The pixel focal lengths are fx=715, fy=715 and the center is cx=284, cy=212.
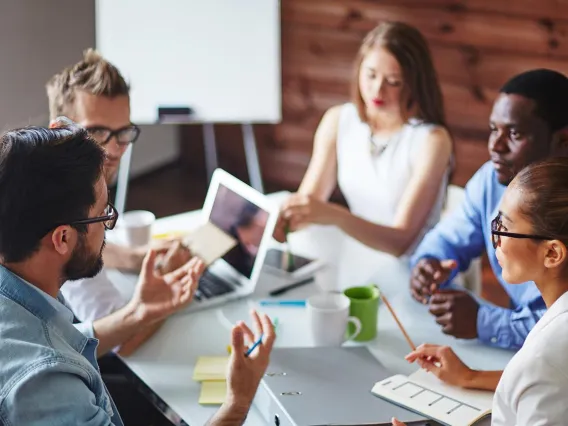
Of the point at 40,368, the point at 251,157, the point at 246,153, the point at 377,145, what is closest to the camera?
the point at 40,368

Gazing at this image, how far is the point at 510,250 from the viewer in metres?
1.17

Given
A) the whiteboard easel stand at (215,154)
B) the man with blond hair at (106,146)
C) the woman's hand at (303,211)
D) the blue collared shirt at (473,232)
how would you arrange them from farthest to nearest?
the whiteboard easel stand at (215,154)
the woman's hand at (303,211)
the blue collared shirt at (473,232)
the man with blond hair at (106,146)

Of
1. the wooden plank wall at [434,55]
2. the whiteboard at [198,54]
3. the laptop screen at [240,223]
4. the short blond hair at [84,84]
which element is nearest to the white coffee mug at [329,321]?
the laptop screen at [240,223]

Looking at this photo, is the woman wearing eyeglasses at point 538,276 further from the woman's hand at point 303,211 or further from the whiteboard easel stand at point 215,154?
the whiteboard easel stand at point 215,154

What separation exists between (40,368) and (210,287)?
0.83 m

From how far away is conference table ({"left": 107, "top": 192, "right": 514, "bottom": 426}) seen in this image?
4.46 feet

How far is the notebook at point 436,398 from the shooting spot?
1202 millimetres

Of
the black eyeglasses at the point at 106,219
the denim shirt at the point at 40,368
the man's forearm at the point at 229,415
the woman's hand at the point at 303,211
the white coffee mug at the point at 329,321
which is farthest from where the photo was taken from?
the woman's hand at the point at 303,211

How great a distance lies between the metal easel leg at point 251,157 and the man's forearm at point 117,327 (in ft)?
7.92

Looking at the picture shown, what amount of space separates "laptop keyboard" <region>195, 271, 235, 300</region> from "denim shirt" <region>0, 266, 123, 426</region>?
0.64 metres

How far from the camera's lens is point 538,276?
3.78 feet

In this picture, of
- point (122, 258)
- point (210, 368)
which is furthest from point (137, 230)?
point (210, 368)

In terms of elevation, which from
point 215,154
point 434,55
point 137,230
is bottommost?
point 215,154

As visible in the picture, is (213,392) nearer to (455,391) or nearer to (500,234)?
(455,391)
